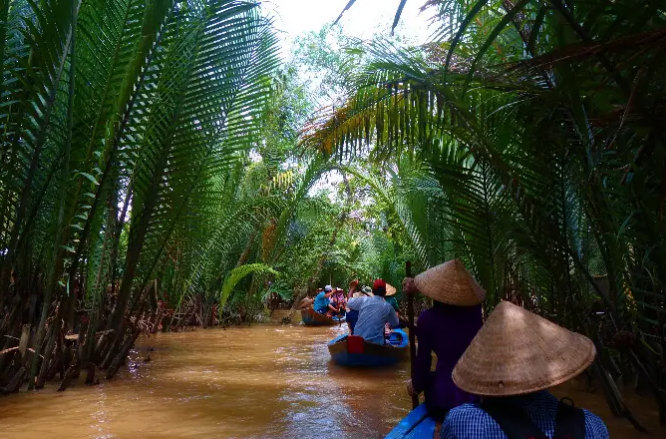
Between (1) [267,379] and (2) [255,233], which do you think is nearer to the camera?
(1) [267,379]

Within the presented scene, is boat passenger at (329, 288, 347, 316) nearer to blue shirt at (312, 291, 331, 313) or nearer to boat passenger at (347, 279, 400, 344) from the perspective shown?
blue shirt at (312, 291, 331, 313)

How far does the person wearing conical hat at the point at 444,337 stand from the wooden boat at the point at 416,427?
0.21 ft

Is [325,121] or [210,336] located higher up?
[325,121]

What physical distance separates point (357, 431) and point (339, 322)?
442 inches

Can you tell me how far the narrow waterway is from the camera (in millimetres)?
5047

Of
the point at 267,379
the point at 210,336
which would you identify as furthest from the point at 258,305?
the point at 267,379

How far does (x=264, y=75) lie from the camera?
6773mm

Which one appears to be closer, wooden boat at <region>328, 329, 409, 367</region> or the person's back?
wooden boat at <region>328, 329, 409, 367</region>

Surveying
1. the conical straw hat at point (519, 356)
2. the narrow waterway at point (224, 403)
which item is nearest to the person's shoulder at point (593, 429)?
the conical straw hat at point (519, 356)

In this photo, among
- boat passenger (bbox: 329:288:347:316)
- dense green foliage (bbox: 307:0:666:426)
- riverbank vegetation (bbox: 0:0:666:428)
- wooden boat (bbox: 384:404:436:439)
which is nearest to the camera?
dense green foliage (bbox: 307:0:666:426)

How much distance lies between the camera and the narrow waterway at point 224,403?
5.05m

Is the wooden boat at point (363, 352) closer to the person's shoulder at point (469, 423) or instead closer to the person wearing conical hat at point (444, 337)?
the person wearing conical hat at point (444, 337)

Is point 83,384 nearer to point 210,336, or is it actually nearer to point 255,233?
point 210,336

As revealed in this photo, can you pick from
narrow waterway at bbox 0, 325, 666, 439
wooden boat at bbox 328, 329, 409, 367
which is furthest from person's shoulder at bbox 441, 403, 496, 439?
wooden boat at bbox 328, 329, 409, 367
